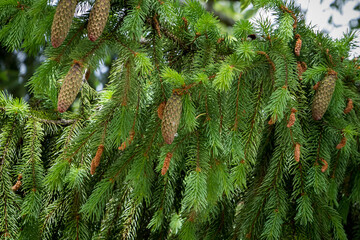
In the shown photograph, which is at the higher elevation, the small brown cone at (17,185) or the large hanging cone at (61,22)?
the large hanging cone at (61,22)

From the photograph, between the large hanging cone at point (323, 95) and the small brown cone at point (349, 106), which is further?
the small brown cone at point (349, 106)

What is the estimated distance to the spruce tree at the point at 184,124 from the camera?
41.9 inches

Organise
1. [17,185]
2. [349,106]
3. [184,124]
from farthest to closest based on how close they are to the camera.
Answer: [17,185] < [349,106] < [184,124]

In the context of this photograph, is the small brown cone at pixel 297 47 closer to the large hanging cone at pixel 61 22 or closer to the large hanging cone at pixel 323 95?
the large hanging cone at pixel 323 95

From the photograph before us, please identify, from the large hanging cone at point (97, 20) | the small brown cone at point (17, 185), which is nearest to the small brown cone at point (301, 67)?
the large hanging cone at point (97, 20)

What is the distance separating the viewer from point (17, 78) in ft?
8.20

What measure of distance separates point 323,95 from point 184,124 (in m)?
0.49

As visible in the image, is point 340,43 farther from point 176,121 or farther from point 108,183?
point 108,183

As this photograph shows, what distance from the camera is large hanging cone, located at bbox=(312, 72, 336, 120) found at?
1.23 meters

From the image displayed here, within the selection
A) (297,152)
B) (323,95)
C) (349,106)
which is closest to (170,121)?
(297,152)

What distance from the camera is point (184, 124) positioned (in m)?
1.08

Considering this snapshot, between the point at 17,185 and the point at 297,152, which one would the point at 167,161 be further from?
the point at 17,185

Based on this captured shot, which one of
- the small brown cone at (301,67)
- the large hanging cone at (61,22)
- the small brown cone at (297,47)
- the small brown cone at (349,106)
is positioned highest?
the small brown cone at (297,47)

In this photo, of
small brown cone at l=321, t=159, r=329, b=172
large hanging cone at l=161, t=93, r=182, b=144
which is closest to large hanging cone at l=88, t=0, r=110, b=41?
large hanging cone at l=161, t=93, r=182, b=144
